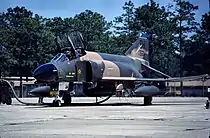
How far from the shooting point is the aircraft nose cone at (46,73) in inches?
1013

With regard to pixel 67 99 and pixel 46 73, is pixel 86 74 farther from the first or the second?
pixel 46 73

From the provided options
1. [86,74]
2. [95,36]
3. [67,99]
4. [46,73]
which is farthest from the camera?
[95,36]

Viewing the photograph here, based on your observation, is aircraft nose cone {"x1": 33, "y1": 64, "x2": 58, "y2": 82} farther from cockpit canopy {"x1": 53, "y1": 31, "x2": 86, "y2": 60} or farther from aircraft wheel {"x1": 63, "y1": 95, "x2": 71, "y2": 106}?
aircraft wheel {"x1": 63, "y1": 95, "x2": 71, "y2": 106}

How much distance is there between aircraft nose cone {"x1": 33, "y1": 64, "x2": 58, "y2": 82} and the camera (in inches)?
1013

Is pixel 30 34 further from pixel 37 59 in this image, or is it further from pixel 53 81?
pixel 53 81

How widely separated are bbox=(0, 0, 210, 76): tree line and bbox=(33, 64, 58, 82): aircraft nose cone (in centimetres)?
3480

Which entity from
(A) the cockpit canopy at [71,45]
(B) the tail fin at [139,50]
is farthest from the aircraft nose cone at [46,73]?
(B) the tail fin at [139,50]

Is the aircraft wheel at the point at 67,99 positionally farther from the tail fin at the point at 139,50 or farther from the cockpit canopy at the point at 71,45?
the tail fin at the point at 139,50

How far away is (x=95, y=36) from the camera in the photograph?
88.3 m

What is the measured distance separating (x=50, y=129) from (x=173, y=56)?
72.3 m

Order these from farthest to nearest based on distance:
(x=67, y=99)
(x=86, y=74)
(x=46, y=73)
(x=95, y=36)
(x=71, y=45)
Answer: (x=95, y=36)
(x=86, y=74)
(x=71, y=45)
(x=67, y=99)
(x=46, y=73)

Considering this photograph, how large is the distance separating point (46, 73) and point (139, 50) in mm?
14657

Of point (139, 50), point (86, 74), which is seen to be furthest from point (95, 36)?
point (86, 74)

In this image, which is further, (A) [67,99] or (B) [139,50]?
(B) [139,50]
